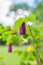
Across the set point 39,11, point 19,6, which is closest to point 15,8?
point 19,6

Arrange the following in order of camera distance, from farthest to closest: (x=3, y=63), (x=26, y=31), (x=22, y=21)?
(x=3, y=63)
(x=26, y=31)
(x=22, y=21)

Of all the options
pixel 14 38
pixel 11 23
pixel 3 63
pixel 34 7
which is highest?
pixel 34 7

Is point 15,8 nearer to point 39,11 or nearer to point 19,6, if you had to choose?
point 19,6

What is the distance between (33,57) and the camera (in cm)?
95

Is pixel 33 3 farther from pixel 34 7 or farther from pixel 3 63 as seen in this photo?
pixel 3 63

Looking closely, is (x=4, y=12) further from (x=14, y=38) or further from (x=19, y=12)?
(x=14, y=38)

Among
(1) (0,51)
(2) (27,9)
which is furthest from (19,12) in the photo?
(1) (0,51)

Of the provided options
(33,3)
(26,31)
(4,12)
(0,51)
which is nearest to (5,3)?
(4,12)

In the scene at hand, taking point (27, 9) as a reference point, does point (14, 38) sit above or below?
below

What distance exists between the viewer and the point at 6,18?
1274 mm

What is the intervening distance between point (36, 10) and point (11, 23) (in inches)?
7.7

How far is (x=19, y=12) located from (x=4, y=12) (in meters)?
0.11

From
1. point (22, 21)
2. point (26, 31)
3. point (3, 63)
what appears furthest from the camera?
point (3, 63)

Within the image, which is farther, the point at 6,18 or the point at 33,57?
the point at 6,18
